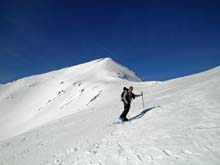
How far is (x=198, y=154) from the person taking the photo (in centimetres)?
603

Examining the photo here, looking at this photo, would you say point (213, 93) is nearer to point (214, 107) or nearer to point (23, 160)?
point (214, 107)

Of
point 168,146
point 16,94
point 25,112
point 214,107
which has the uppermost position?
point 16,94

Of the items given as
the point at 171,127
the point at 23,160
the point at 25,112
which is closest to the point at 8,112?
the point at 25,112

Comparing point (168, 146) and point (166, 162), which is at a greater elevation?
point (168, 146)

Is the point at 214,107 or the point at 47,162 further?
the point at 214,107

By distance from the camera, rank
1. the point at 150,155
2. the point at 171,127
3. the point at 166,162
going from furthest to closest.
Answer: the point at 171,127
the point at 150,155
the point at 166,162

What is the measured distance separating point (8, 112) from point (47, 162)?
319ft

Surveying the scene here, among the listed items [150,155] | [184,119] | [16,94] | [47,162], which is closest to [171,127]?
[184,119]

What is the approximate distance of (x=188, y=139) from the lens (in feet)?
23.6

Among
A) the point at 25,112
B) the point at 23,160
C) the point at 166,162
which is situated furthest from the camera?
the point at 25,112

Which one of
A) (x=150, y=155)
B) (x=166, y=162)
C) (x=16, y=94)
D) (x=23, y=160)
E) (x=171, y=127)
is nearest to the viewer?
(x=166, y=162)

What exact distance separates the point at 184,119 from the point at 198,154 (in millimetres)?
3467

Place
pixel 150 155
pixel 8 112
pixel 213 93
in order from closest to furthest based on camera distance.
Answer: pixel 150 155 → pixel 213 93 → pixel 8 112

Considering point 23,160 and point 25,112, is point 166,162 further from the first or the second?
point 25,112
